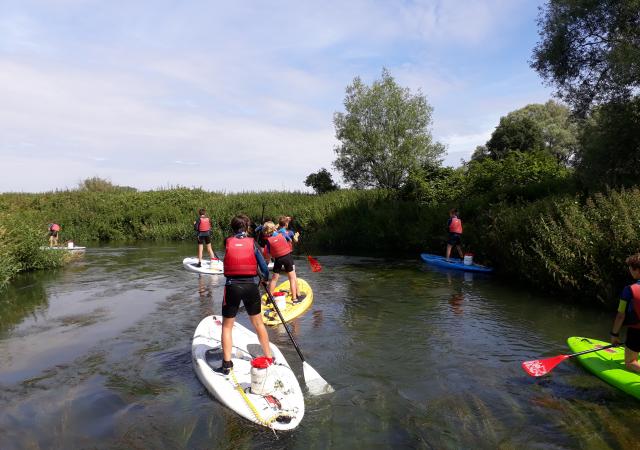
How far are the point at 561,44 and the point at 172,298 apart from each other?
48.8 feet

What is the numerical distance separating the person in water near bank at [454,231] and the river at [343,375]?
13.2ft

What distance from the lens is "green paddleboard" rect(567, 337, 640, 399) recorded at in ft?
18.9

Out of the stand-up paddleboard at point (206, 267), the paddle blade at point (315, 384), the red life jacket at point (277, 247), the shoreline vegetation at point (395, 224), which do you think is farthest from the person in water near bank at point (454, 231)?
the paddle blade at point (315, 384)

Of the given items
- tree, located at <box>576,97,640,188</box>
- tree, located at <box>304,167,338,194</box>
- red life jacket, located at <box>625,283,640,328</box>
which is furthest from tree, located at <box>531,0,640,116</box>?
tree, located at <box>304,167,338,194</box>

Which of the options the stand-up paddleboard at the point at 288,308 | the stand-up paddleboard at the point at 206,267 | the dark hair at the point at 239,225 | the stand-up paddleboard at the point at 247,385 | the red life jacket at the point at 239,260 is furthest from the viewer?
the stand-up paddleboard at the point at 206,267

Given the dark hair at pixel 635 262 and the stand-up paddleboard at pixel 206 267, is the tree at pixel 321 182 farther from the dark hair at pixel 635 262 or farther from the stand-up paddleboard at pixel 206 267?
the dark hair at pixel 635 262

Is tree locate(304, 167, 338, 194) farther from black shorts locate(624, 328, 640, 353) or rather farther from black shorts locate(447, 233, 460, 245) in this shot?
black shorts locate(624, 328, 640, 353)

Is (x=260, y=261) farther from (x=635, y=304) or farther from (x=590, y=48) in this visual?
(x=590, y=48)

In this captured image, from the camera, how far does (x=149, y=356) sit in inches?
296

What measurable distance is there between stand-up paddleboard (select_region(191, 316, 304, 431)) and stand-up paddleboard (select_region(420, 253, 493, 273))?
33.4ft

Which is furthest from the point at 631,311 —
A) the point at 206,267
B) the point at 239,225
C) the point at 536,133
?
the point at 536,133

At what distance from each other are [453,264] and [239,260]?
11676 millimetres

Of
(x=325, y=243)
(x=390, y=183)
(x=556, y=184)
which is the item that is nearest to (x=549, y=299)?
(x=556, y=184)

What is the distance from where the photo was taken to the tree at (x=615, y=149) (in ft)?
45.7
